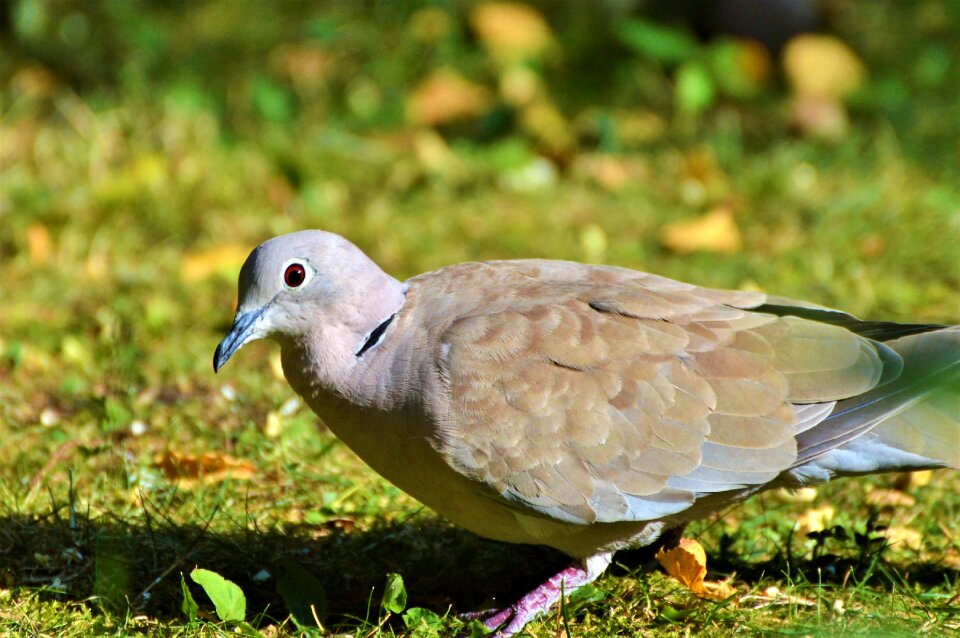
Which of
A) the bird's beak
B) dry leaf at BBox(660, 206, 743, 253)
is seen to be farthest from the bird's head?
dry leaf at BBox(660, 206, 743, 253)

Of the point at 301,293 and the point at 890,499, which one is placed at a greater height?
the point at 301,293

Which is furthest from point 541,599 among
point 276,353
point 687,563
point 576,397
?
point 276,353

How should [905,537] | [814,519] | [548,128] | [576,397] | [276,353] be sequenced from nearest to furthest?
1. [576,397]
2. [905,537]
3. [814,519]
4. [276,353]
5. [548,128]

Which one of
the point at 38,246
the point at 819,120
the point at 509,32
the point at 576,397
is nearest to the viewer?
the point at 576,397

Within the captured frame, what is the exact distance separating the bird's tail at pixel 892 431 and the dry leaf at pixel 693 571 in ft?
1.11

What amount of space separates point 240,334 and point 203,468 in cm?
84

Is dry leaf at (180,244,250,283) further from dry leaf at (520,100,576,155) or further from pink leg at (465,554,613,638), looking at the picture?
pink leg at (465,554,613,638)

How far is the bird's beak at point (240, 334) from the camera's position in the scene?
3062 millimetres

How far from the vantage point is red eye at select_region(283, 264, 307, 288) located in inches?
122

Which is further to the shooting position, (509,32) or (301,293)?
(509,32)

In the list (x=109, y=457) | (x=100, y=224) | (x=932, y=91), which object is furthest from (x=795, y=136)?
(x=109, y=457)

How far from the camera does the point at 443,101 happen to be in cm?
682

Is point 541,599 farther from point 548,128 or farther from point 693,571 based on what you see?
point 548,128

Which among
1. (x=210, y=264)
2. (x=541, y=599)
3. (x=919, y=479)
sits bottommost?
(x=541, y=599)
